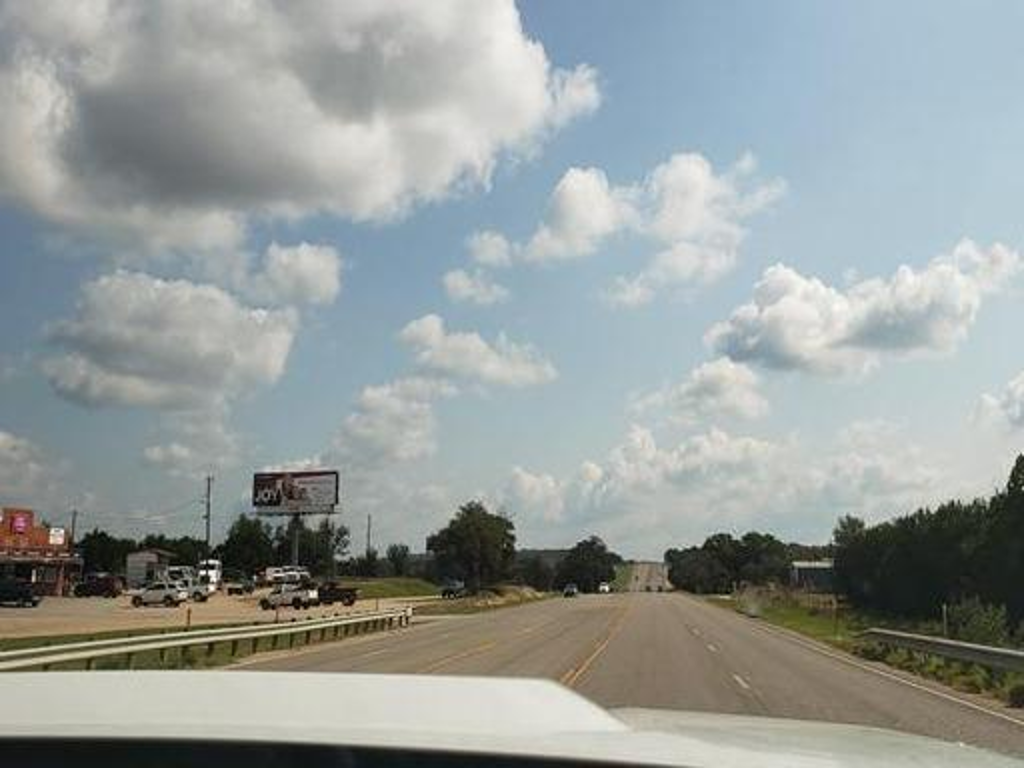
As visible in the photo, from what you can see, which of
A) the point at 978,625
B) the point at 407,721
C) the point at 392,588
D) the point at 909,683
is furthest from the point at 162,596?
the point at 407,721

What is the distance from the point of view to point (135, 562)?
421 ft

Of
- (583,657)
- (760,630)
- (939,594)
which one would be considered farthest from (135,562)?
(583,657)

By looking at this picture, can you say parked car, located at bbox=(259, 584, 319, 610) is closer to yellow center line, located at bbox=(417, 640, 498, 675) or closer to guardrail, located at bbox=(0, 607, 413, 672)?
guardrail, located at bbox=(0, 607, 413, 672)

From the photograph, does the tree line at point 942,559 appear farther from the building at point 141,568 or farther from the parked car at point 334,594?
the building at point 141,568

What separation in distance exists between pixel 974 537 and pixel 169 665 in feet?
307

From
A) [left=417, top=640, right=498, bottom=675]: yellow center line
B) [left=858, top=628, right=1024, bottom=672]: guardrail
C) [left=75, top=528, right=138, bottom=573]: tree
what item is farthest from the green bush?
[left=75, top=528, right=138, bottom=573]: tree

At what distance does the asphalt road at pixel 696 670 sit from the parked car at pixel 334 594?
39258 mm

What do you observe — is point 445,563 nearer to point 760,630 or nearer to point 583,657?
point 760,630

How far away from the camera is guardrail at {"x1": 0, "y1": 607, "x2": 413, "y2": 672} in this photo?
2298cm

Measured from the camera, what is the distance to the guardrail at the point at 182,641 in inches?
905

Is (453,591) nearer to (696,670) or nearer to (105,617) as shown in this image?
(105,617)

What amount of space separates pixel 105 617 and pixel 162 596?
2335cm

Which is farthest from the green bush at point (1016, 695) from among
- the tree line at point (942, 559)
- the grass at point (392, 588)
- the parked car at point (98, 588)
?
the grass at point (392, 588)

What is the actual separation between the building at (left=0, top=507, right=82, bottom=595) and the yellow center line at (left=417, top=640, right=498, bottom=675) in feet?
160
